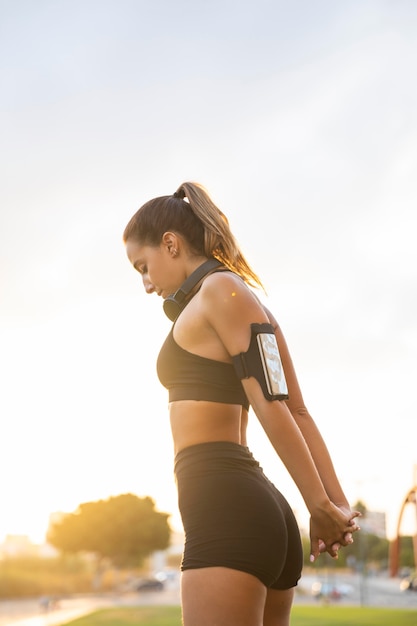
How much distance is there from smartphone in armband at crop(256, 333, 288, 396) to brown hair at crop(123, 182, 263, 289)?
0.38m

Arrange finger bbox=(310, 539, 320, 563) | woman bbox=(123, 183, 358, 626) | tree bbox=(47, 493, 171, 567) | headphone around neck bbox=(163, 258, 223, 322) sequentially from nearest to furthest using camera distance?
woman bbox=(123, 183, 358, 626) → finger bbox=(310, 539, 320, 563) → headphone around neck bbox=(163, 258, 223, 322) → tree bbox=(47, 493, 171, 567)

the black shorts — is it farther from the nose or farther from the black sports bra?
the nose

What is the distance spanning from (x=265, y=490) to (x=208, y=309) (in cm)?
60

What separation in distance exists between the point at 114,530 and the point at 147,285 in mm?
82012

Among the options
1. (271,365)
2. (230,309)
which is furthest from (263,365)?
(230,309)

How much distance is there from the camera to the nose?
9.02ft

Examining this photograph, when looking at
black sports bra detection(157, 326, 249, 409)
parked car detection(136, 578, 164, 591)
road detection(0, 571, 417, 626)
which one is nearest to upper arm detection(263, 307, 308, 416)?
black sports bra detection(157, 326, 249, 409)

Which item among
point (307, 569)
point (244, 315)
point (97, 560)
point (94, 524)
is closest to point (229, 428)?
point (244, 315)

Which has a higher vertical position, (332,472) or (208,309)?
(208,309)

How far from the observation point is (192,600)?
2221 millimetres

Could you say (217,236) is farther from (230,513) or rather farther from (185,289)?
(230,513)

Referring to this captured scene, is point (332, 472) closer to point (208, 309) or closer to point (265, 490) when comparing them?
point (265, 490)

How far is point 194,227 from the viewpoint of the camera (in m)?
2.71

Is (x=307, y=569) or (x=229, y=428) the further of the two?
(x=307, y=569)
